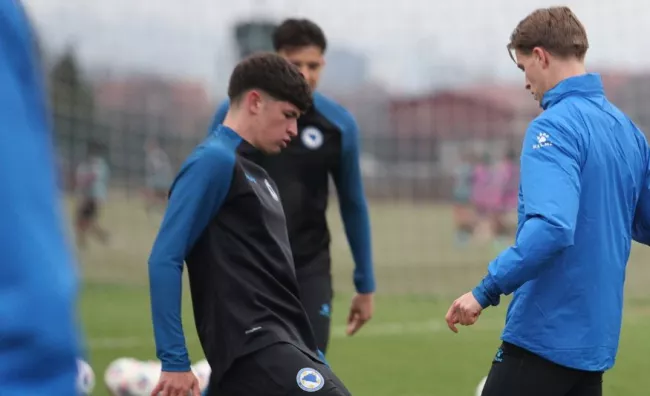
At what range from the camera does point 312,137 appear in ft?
15.9

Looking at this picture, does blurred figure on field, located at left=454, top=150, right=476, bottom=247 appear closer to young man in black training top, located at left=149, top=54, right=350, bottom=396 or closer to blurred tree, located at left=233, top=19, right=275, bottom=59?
blurred tree, located at left=233, top=19, right=275, bottom=59

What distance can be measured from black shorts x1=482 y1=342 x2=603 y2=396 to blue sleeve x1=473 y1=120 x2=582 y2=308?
0.22 meters

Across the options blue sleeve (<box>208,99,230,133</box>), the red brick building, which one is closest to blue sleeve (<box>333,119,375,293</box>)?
blue sleeve (<box>208,99,230,133</box>)

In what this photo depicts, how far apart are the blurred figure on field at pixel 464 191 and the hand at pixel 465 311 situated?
1514 cm

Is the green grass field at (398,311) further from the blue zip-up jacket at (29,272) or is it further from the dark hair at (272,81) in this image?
the blue zip-up jacket at (29,272)

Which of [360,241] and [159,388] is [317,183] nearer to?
[360,241]

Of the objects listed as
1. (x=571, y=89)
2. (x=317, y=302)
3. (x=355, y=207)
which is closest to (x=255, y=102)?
(x=571, y=89)

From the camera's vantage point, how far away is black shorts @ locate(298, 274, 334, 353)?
4.69 meters

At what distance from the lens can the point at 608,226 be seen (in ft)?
10.8

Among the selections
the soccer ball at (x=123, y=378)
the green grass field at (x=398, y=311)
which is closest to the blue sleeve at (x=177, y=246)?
the soccer ball at (x=123, y=378)

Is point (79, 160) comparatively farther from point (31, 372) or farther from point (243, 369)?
point (31, 372)

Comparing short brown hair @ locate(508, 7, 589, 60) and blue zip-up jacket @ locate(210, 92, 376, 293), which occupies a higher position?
short brown hair @ locate(508, 7, 589, 60)

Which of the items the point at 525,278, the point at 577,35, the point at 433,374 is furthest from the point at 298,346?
the point at 433,374

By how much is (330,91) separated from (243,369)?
48.3ft
